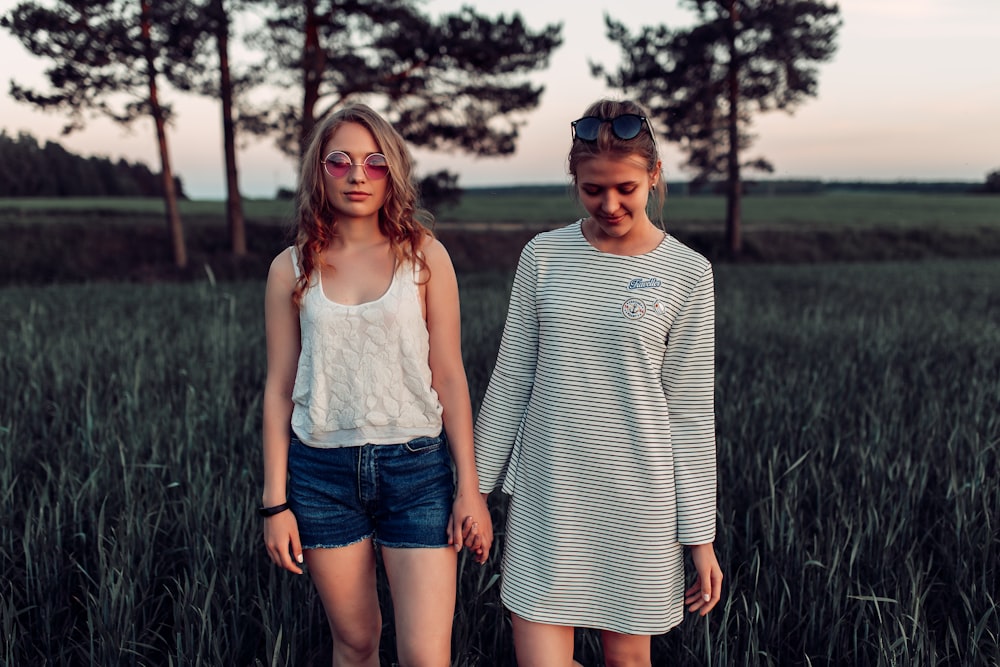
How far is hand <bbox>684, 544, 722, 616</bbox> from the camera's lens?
5.44 feet

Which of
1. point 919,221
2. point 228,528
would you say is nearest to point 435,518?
point 228,528

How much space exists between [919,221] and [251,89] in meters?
36.4

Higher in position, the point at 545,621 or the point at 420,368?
the point at 420,368

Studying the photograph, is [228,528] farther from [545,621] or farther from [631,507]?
[631,507]

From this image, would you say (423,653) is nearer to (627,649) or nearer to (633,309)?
(627,649)

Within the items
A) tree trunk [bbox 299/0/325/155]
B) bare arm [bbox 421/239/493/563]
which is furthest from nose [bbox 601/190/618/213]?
tree trunk [bbox 299/0/325/155]

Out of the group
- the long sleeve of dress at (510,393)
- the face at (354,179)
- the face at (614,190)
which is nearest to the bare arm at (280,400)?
the face at (354,179)

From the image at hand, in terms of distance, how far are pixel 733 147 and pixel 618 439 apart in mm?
22987

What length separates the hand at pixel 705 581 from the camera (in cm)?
166

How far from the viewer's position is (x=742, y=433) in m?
3.47

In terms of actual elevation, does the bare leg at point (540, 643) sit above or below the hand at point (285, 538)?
below

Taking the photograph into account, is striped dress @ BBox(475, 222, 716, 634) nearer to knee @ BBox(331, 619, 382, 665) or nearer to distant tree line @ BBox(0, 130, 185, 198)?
knee @ BBox(331, 619, 382, 665)

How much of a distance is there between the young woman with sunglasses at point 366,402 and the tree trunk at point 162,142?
1718 centimetres

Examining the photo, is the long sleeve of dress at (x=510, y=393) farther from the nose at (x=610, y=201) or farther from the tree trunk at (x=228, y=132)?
the tree trunk at (x=228, y=132)
